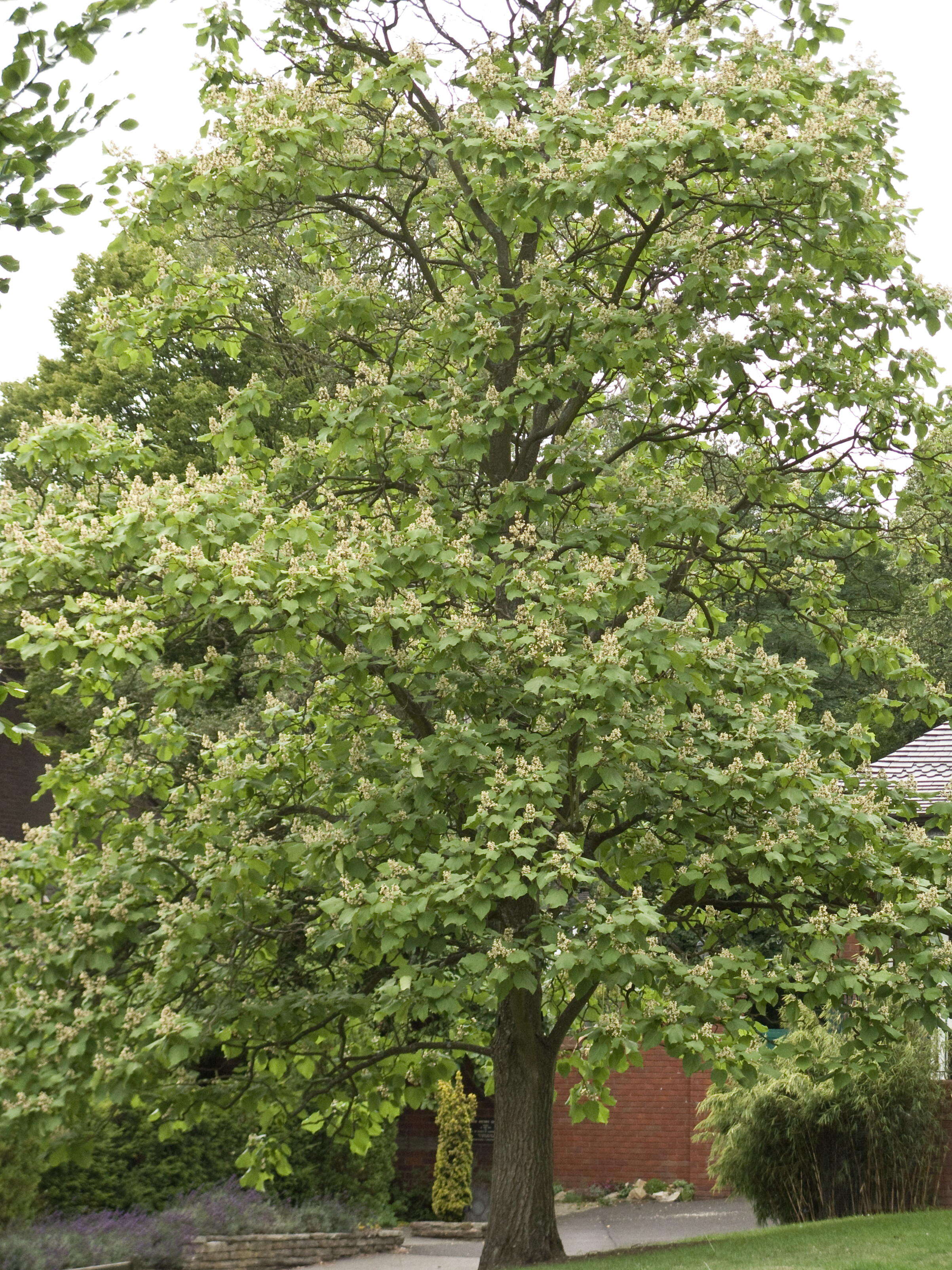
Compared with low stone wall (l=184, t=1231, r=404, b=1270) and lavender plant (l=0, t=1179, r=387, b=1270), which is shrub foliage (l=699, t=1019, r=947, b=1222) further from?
lavender plant (l=0, t=1179, r=387, b=1270)

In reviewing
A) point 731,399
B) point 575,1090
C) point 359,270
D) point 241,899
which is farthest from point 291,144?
point 575,1090

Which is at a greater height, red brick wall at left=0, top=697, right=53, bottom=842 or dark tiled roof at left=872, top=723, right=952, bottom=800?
red brick wall at left=0, top=697, right=53, bottom=842

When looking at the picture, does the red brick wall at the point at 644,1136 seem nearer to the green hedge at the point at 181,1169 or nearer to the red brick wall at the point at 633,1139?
the red brick wall at the point at 633,1139

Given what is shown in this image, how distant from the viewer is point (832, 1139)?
501 inches

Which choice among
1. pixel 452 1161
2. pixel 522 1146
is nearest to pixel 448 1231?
pixel 452 1161

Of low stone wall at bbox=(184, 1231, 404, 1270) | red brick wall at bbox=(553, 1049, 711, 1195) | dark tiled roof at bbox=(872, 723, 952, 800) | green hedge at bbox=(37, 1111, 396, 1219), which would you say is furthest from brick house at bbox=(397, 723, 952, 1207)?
low stone wall at bbox=(184, 1231, 404, 1270)

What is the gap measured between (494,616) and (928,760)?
35.0 ft

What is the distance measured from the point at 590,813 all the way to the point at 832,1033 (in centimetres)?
757

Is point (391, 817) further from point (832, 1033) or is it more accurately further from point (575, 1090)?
point (832, 1033)

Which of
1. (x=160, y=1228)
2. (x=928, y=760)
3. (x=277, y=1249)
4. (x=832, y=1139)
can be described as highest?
(x=928, y=760)

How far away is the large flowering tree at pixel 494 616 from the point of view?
22.4 feet

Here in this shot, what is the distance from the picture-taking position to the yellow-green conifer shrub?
59.4 ft

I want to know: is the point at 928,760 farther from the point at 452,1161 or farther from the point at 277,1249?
the point at 277,1249

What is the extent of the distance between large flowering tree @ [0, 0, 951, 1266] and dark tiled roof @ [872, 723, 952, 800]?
691 centimetres
